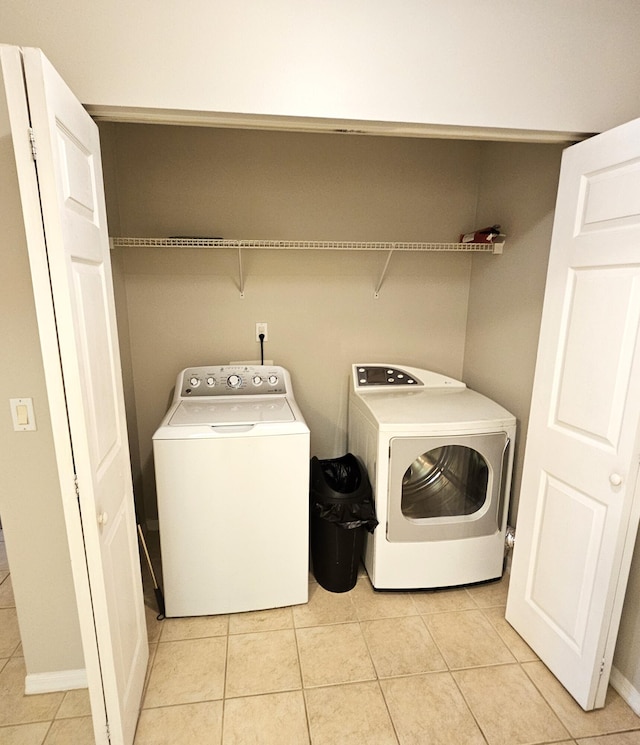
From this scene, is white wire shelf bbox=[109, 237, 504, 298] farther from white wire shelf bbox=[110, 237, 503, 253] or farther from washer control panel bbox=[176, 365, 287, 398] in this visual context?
washer control panel bbox=[176, 365, 287, 398]

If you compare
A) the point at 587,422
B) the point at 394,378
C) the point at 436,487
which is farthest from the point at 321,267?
the point at 587,422

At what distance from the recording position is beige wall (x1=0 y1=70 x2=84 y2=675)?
4.23 feet

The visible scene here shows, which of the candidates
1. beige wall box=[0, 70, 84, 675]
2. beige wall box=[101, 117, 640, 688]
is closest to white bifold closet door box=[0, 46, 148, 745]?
beige wall box=[0, 70, 84, 675]

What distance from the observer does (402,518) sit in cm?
200

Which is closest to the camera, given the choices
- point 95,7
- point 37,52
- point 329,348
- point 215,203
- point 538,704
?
point 37,52

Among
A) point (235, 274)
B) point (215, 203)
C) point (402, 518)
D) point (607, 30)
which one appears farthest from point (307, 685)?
point (607, 30)

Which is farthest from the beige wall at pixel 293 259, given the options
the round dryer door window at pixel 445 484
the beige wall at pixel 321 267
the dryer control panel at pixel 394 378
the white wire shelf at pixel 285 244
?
the round dryer door window at pixel 445 484

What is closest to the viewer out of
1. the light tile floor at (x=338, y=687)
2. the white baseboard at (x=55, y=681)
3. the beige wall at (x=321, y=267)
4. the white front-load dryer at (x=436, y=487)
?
the light tile floor at (x=338, y=687)

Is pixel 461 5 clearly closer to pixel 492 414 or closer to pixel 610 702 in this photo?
pixel 492 414

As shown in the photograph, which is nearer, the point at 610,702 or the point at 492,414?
the point at 610,702

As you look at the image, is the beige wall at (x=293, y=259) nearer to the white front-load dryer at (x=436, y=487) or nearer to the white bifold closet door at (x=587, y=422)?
the white front-load dryer at (x=436, y=487)

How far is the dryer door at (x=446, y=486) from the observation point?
1.95 metres

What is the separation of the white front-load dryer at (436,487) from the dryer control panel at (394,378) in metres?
0.22

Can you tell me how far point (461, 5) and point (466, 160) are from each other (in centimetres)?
124
